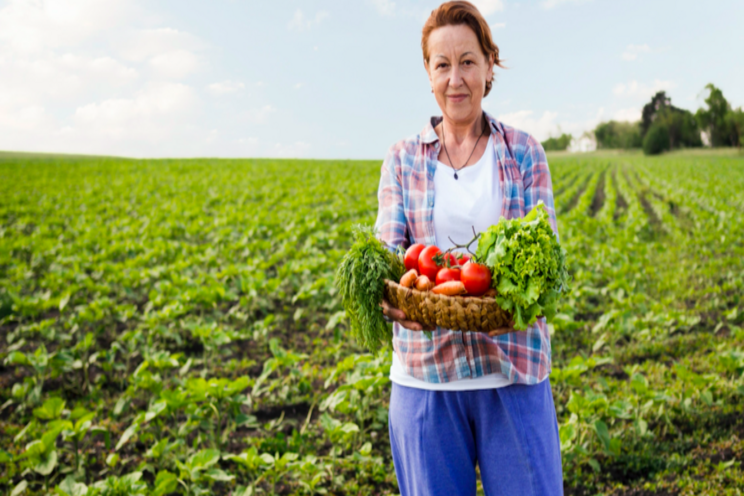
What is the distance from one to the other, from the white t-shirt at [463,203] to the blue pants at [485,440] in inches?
3.8

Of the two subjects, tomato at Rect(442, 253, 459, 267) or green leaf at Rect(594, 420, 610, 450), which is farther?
green leaf at Rect(594, 420, 610, 450)

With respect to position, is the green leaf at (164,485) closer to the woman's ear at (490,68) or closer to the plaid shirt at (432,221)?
the plaid shirt at (432,221)

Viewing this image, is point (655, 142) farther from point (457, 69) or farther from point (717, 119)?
point (457, 69)

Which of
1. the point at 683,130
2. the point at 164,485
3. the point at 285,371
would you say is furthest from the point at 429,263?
the point at 683,130

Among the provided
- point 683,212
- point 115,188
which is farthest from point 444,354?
point 115,188

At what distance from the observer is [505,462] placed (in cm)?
174

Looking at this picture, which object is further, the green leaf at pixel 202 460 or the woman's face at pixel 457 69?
the green leaf at pixel 202 460

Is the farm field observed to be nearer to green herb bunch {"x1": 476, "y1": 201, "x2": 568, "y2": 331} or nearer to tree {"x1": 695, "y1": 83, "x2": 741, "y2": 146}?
green herb bunch {"x1": 476, "y1": 201, "x2": 568, "y2": 331}

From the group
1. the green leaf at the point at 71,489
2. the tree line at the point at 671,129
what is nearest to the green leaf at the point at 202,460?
the green leaf at the point at 71,489

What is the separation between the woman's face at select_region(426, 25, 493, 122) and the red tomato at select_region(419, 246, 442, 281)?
0.47 meters

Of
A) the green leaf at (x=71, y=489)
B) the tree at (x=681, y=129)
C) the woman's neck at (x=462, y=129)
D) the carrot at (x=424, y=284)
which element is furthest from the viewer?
the tree at (x=681, y=129)

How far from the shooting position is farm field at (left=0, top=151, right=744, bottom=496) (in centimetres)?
344

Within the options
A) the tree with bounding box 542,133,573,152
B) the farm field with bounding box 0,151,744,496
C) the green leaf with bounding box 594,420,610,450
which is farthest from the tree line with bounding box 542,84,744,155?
the green leaf with bounding box 594,420,610,450

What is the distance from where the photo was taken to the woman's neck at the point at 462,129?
191cm
